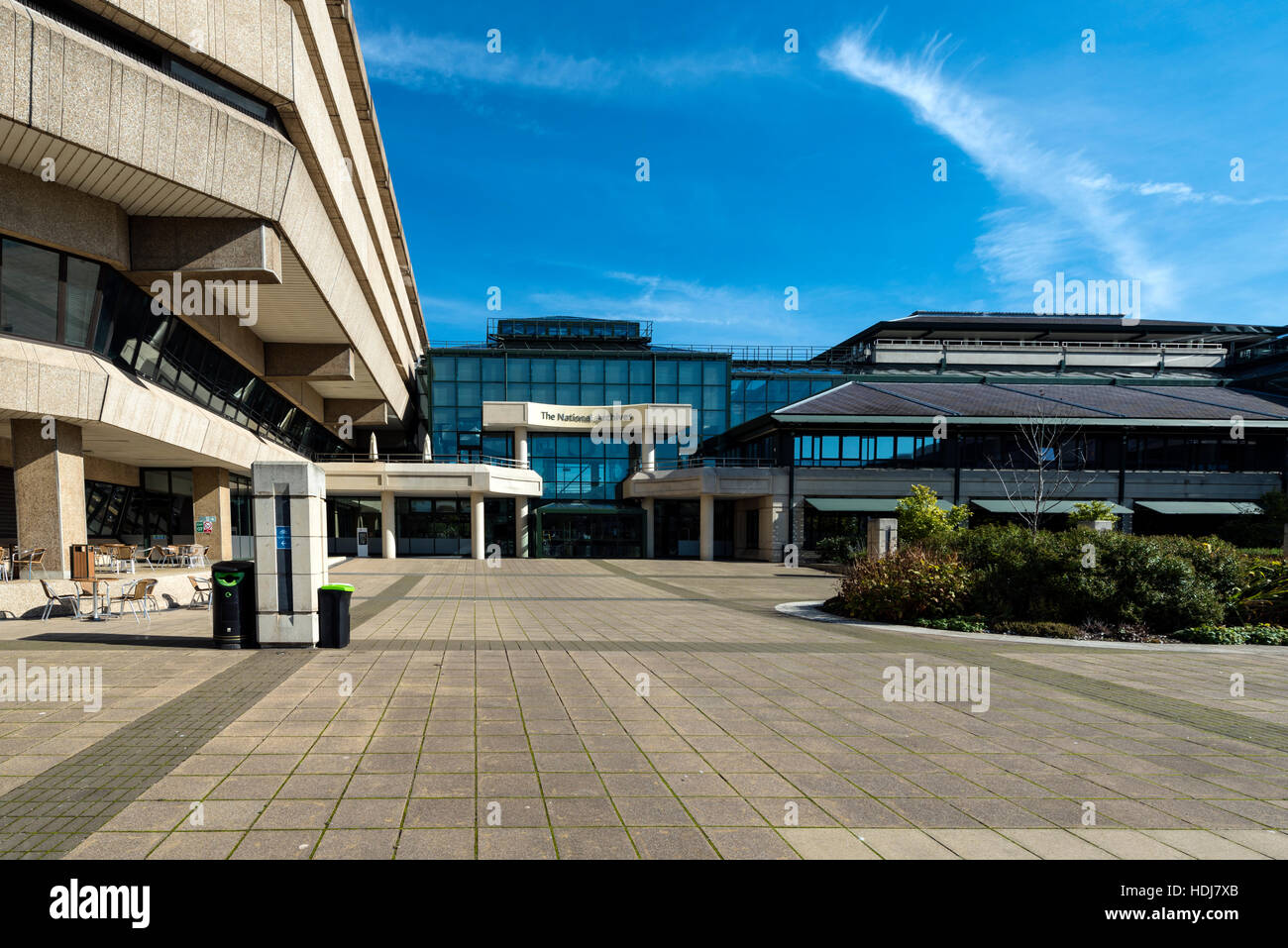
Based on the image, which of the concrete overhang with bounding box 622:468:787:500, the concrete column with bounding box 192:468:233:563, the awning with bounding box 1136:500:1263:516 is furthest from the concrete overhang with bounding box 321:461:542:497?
the awning with bounding box 1136:500:1263:516

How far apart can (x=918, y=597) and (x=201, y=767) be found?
1244cm

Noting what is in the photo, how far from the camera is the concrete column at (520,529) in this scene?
38062 mm

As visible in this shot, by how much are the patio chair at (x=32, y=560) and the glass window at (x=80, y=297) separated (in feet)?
16.6

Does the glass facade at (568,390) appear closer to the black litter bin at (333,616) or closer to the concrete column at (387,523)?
the concrete column at (387,523)

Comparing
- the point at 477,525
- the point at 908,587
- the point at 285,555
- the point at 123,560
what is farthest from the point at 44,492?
the point at 477,525

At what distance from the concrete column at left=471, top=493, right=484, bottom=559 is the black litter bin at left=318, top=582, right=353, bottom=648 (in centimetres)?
2566

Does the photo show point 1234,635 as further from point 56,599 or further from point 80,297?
point 80,297

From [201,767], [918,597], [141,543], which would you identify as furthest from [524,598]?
[141,543]

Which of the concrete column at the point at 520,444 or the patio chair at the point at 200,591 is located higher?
the concrete column at the point at 520,444

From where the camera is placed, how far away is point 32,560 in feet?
47.2

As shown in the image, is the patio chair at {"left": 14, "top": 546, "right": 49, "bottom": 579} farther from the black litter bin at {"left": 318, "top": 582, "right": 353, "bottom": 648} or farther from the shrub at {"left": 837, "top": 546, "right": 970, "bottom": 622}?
the shrub at {"left": 837, "top": 546, "right": 970, "bottom": 622}

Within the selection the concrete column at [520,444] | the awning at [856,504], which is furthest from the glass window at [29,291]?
the awning at [856,504]

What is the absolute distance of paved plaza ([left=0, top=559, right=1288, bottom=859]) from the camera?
3.95 metres
